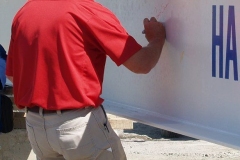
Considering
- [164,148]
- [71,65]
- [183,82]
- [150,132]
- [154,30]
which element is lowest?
[150,132]

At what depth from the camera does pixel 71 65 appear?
11.0ft

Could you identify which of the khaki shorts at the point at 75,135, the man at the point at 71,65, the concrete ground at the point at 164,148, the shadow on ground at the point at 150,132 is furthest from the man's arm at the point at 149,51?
the shadow on ground at the point at 150,132

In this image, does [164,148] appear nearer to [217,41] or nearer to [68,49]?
[68,49]

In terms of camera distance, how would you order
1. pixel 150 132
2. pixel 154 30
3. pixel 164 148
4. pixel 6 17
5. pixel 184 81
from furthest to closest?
pixel 150 132, pixel 164 148, pixel 6 17, pixel 154 30, pixel 184 81

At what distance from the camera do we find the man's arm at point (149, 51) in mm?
3355

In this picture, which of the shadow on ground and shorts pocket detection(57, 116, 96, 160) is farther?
the shadow on ground

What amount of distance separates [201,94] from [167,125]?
0.38m

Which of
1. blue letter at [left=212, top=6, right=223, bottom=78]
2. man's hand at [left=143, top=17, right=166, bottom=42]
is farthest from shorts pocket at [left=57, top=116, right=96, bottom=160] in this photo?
blue letter at [left=212, top=6, right=223, bottom=78]

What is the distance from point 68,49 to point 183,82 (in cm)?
64

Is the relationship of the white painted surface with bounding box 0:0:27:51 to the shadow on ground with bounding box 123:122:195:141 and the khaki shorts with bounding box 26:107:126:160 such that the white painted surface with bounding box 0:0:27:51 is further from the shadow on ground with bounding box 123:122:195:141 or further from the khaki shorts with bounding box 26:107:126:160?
the shadow on ground with bounding box 123:122:195:141

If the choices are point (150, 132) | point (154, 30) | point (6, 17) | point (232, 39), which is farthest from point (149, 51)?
point (150, 132)

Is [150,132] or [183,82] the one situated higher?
[183,82]

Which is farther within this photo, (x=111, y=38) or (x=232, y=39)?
(x=111, y=38)

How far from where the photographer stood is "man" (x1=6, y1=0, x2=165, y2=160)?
10.9ft
